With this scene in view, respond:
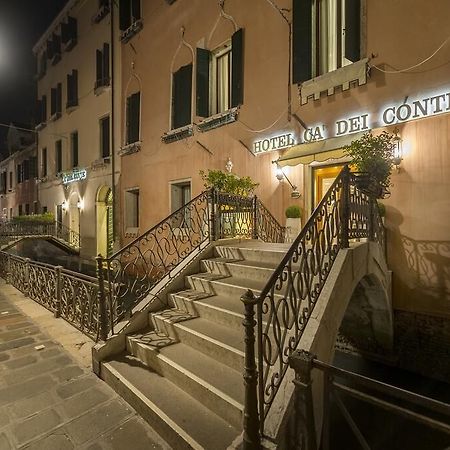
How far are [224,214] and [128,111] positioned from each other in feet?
29.4

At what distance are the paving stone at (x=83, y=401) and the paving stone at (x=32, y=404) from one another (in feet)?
0.68

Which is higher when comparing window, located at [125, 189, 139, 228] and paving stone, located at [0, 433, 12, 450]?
window, located at [125, 189, 139, 228]

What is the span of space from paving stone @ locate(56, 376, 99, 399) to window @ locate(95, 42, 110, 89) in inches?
531

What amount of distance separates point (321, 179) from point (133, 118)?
892 cm

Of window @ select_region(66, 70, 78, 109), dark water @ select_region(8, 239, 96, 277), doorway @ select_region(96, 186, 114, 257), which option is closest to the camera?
doorway @ select_region(96, 186, 114, 257)

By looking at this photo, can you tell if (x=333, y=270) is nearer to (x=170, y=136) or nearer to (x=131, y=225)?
(x=170, y=136)

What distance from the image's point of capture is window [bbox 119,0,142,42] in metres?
12.5

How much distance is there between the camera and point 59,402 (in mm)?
3531

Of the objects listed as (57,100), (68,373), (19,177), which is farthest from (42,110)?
(68,373)

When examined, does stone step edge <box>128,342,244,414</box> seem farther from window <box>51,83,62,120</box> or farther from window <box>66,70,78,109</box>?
window <box>51,83,62,120</box>

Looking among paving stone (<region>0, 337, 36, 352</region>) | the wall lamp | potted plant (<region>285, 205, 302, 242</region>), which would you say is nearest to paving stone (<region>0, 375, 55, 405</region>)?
paving stone (<region>0, 337, 36, 352</region>)

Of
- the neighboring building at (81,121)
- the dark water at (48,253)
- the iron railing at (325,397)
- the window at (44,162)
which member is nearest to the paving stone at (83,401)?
the iron railing at (325,397)

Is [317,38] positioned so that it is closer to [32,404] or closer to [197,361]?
[197,361]

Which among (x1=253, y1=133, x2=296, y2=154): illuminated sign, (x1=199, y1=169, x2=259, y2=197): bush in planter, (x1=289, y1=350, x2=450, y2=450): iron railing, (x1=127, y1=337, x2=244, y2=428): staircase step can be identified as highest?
(x1=253, y1=133, x2=296, y2=154): illuminated sign
